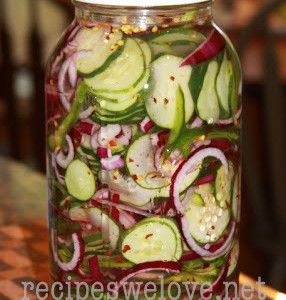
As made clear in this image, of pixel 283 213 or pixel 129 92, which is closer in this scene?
pixel 129 92

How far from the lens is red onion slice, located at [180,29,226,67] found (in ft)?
2.43

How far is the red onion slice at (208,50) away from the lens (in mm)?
739

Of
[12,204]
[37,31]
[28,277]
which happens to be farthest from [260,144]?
[28,277]

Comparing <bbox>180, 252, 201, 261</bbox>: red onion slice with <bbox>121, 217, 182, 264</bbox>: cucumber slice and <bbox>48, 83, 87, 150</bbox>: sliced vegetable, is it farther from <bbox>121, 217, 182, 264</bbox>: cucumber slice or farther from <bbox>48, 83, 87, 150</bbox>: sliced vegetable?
<bbox>48, 83, 87, 150</bbox>: sliced vegetable

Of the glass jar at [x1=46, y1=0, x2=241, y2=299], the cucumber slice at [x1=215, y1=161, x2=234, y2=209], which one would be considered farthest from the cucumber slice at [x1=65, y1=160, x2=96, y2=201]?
the cucumber slice at [x1=215, y1=161, x2=234, y2=209]

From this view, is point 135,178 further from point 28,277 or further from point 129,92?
point 28,277

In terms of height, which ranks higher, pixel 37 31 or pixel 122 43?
pixel 122 43

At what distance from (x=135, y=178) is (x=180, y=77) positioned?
0.09m

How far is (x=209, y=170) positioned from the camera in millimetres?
760

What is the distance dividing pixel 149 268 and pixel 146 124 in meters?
0.12

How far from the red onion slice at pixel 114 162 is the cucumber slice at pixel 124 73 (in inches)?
2.1

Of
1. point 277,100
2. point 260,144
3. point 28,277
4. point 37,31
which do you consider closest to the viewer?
point 28,277

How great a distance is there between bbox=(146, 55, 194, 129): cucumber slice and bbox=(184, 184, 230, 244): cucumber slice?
65 millimetres

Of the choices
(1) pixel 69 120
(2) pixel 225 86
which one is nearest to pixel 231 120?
(2) pixel 225 86
